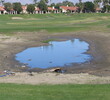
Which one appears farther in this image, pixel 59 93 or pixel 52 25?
pixel 52 25

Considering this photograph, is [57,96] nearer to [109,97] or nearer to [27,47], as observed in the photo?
[109,97]

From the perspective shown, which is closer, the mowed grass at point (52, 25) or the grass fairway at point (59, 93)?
the grass fairway at point (59, 93)

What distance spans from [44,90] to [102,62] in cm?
1670

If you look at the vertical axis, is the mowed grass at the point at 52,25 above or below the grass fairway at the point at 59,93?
below

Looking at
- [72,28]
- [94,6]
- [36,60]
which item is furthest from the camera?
[94,6]

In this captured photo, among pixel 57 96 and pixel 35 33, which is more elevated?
pixel 57 96

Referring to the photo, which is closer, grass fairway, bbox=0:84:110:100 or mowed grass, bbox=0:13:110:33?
grass fairway, bbox=0:84:110:100

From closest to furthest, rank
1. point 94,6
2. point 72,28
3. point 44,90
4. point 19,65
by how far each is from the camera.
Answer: point 44,90 → point 19,65 → point 72,28 → point 94,6

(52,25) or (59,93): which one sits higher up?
(59,93)

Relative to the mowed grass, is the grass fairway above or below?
above

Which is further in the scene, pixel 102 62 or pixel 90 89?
pixel 102 62

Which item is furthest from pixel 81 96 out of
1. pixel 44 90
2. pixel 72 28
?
pixel 72 28

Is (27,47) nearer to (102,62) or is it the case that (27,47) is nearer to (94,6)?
(102,62)

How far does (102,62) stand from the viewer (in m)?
29.9
